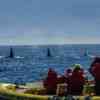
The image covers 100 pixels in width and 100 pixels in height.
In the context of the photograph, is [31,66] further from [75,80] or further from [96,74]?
[96,74]

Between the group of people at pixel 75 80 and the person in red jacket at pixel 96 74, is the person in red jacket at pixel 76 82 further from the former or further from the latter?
the person in red jacket at pixel 96 74

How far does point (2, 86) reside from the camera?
27.7 m

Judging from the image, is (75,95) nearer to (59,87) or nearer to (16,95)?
(59,87)

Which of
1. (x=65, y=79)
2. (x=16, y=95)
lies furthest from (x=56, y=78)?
(x=16, y=95)

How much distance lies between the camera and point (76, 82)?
2548 cm

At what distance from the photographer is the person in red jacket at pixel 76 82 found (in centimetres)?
2550

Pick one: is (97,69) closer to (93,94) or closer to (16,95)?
(93,94)

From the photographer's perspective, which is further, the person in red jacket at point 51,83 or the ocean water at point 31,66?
the ocean water at point 31,66

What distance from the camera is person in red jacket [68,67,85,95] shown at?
83.7 feet

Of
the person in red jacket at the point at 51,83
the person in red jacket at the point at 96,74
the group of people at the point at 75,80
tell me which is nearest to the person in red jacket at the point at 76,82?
the group of people at the point at 75,80

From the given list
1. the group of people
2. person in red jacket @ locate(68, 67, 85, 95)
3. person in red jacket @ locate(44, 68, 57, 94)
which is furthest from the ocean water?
person in red jacket @ locate(68, 67, 85, 95)

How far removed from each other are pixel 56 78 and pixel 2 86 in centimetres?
304

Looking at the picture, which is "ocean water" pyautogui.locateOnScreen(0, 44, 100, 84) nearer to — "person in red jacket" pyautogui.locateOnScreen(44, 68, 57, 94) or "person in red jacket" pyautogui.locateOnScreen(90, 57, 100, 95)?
"person in red jacket" pyautogui.locateOnScreen(44, 68, 57, 94)

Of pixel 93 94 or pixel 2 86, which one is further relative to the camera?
pixel 2 86
